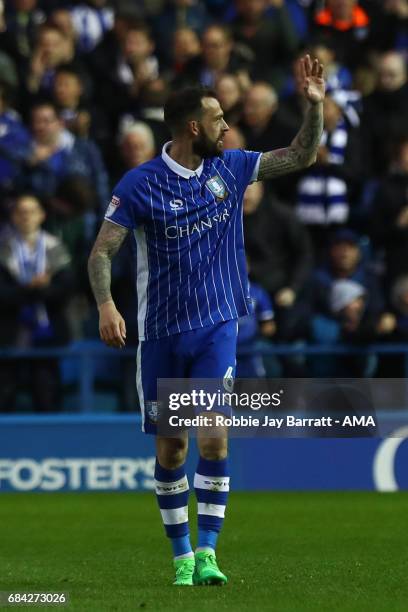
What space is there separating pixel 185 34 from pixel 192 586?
8932 millimetres

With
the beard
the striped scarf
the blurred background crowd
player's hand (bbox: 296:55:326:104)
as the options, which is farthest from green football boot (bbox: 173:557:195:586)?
the striped scarf

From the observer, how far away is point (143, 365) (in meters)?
7.28

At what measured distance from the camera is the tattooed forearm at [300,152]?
714cm

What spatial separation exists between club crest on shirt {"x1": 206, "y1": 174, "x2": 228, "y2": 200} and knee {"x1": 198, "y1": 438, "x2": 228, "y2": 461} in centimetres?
116

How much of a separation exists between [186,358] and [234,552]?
1.90 m

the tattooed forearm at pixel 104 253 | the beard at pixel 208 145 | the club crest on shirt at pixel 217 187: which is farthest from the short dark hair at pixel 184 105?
the tattooed forearm at pixel 104 253

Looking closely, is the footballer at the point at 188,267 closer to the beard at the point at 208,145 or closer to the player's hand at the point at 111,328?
the beard at the point at 208,145

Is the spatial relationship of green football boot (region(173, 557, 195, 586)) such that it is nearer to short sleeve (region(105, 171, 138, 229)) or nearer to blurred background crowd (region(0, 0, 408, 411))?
short sleeve (region(105, 171, 138, 229))

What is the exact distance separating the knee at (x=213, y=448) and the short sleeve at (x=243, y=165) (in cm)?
123

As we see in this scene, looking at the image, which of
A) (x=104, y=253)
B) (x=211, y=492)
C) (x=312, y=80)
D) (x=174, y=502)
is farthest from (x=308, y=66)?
(x=174, y=502)

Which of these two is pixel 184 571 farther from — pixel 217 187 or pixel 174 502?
pixel 217 187

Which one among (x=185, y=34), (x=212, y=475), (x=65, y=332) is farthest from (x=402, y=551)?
(x=185, y=34)

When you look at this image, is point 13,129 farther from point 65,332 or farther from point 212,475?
point 212,475

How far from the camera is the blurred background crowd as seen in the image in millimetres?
12547
